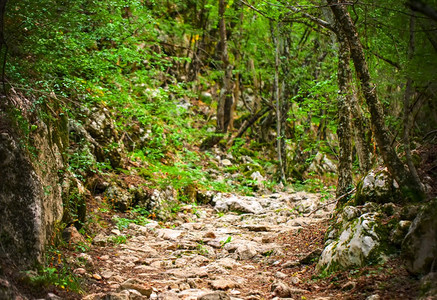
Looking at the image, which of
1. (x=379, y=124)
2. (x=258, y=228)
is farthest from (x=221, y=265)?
(x=379, y=124)

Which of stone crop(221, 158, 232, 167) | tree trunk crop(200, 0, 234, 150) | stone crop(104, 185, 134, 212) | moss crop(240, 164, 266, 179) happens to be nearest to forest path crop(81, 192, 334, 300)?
stone crop(104, 185, 134, 212)

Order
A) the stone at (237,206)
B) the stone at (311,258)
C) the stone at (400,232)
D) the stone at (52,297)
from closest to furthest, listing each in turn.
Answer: the stone at (52,297) < the stone at (400,232) < the stone at (311,258) < the stone at (237,206)

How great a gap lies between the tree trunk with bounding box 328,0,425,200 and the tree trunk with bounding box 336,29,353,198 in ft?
5.48

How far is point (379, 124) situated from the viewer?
4.34m

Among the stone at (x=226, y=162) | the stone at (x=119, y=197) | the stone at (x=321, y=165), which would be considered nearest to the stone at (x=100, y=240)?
the stone at (x=119, y=197)

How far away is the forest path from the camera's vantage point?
3748 mm

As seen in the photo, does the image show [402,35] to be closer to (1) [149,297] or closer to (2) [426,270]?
(2) [426,270]

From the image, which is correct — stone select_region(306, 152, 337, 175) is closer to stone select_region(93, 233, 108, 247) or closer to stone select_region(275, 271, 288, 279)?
stone select_region(275, 271, 288, 279)

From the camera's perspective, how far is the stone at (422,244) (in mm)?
2877

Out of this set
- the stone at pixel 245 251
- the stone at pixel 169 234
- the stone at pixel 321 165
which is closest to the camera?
the stone at pixel 245 251

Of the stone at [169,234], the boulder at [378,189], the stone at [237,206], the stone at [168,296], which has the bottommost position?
the stone at [169,234]

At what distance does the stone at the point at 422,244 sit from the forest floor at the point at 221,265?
166 mm

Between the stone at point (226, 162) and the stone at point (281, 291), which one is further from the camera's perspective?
the stone at point (226, 162)

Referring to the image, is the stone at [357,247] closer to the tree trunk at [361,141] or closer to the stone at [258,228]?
the tree trunk at [361,141]
